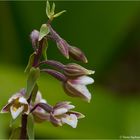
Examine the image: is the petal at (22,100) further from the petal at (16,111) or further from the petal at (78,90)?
the petal at (78,90)

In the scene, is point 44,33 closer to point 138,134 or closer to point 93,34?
point 138,134

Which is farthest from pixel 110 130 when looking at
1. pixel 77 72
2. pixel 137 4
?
pixel 77 72

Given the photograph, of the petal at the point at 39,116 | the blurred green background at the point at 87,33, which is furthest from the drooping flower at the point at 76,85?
the blurred green background at the point at 87,33

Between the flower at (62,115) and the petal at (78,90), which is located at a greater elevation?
the petal at (78,90)

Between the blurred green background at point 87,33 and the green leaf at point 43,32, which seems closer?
the green leaf at point 43,32

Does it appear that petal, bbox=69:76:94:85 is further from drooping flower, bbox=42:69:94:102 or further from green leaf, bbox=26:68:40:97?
green leaf, bbox=26:68:40:97

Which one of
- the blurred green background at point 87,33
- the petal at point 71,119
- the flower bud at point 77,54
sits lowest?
the blurred green background at point 87,33

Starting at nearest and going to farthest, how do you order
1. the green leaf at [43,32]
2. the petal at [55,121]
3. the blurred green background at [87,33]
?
the green leaf at [43,32] → the petal at [55,121] → the blurred green background at [87,33]

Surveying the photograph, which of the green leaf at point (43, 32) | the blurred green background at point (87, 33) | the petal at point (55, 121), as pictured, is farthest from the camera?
the blurred green background at point (87, 33)
